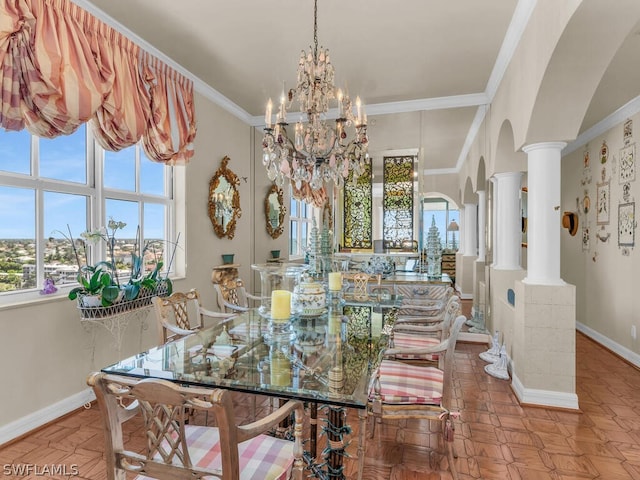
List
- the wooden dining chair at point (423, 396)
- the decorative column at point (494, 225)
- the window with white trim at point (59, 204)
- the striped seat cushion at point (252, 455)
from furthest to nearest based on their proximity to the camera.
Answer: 1. the decorative column at point (494, 225)
2. the window with white trim at point (59, 204)
3. the wooden dining chair at point (423, 396)
4. the striped seat cushion at point (252, 455)

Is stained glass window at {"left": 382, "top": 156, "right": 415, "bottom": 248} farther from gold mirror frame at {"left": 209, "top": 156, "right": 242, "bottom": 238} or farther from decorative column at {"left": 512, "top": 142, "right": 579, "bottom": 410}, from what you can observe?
gold mirror frame at {"left": 209, "top": 156, "right": 242, "bottom": 238}

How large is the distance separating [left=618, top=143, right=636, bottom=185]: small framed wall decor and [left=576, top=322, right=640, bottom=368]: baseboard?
5.92 feet

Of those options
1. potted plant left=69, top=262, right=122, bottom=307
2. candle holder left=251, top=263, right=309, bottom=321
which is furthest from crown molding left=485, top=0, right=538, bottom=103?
potted plant left=69, top=262, right=122, bottom=307

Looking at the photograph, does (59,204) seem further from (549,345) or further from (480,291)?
(480,291)

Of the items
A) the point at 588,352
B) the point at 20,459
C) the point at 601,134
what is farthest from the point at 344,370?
the point at 601,134

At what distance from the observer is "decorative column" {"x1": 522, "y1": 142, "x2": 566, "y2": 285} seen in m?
2.68

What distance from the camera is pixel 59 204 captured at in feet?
8.48

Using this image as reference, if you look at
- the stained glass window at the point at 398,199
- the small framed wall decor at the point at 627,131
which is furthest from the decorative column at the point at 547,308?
the small framed wall decor at the point at 627,131

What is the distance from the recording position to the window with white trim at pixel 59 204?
2.30 metres

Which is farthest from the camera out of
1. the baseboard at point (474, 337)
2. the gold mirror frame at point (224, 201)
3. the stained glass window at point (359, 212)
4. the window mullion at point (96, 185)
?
the stained glass window at point (359, 212)

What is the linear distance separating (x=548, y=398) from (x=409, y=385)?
4.88 ft

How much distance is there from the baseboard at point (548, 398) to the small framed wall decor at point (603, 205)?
8.39ft

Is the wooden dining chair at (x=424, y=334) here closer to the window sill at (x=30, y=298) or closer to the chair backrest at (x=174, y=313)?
the chair backrest at (x=174, y=313)

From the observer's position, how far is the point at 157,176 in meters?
3.58
